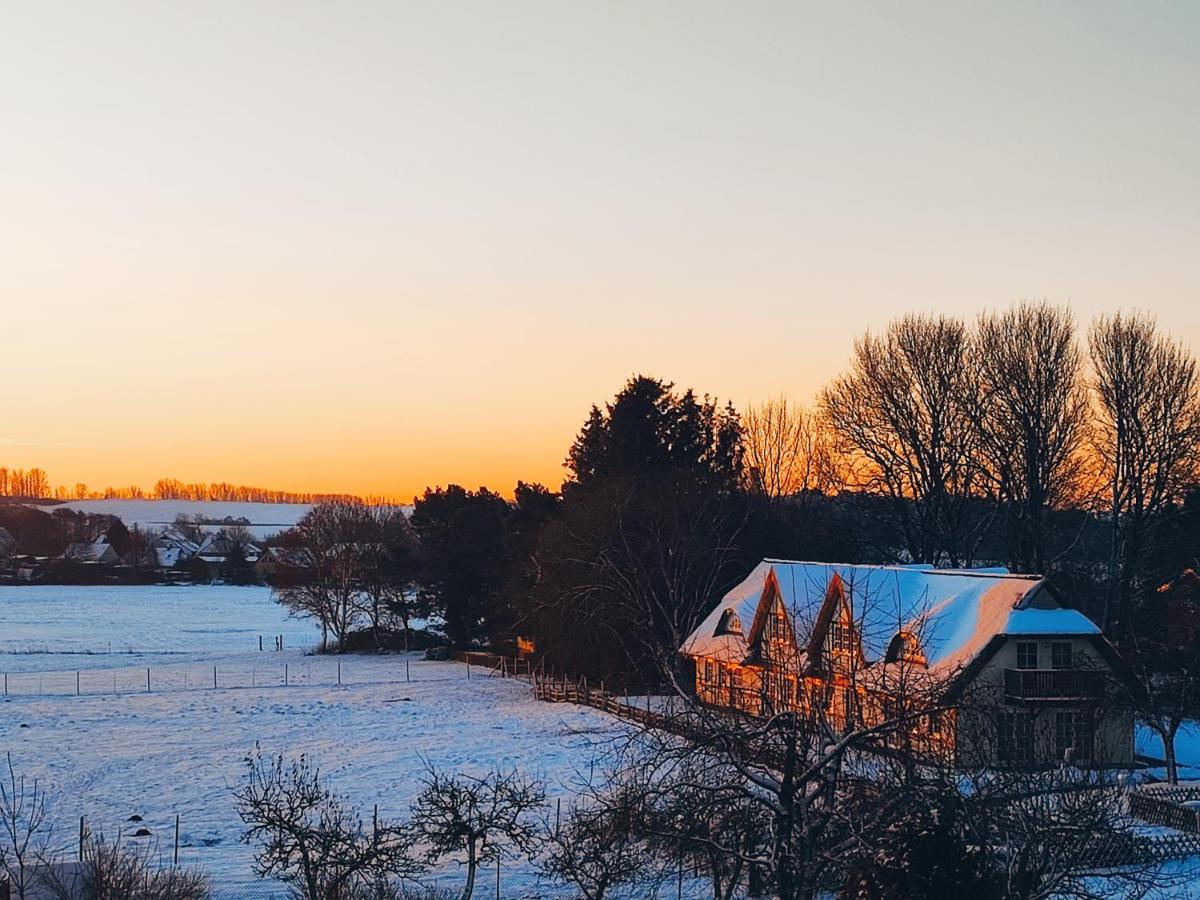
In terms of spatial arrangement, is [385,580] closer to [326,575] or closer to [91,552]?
[326,575]

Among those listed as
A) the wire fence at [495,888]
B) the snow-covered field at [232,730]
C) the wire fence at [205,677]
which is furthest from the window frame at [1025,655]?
the wire fence at [205,677]

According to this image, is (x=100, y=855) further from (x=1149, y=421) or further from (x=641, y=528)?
(x=1149, y=421)

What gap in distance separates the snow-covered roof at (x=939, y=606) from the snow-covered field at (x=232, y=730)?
7998mm

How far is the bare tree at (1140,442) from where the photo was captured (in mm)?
46062

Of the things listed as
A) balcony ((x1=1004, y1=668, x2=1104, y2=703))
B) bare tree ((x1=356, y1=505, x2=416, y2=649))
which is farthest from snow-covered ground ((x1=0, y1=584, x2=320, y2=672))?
balcony ((x1=1004, y1=668, x2=1104, y2=703))

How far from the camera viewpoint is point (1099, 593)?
49000 mm

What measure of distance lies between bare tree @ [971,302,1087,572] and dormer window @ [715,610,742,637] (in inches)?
523

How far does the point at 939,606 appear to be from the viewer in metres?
34.7

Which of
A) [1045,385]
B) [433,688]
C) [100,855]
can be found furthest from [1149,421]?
[100,855]

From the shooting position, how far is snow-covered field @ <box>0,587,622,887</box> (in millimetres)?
27797

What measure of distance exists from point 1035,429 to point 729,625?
15.7 m

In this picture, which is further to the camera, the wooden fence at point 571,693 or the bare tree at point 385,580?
the bare tree at point 385,580

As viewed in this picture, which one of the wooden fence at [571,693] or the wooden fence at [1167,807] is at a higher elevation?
the wooden fence at [1167,807]

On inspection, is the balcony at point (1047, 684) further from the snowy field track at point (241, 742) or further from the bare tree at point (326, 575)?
the bare tree at point (326, 575)
